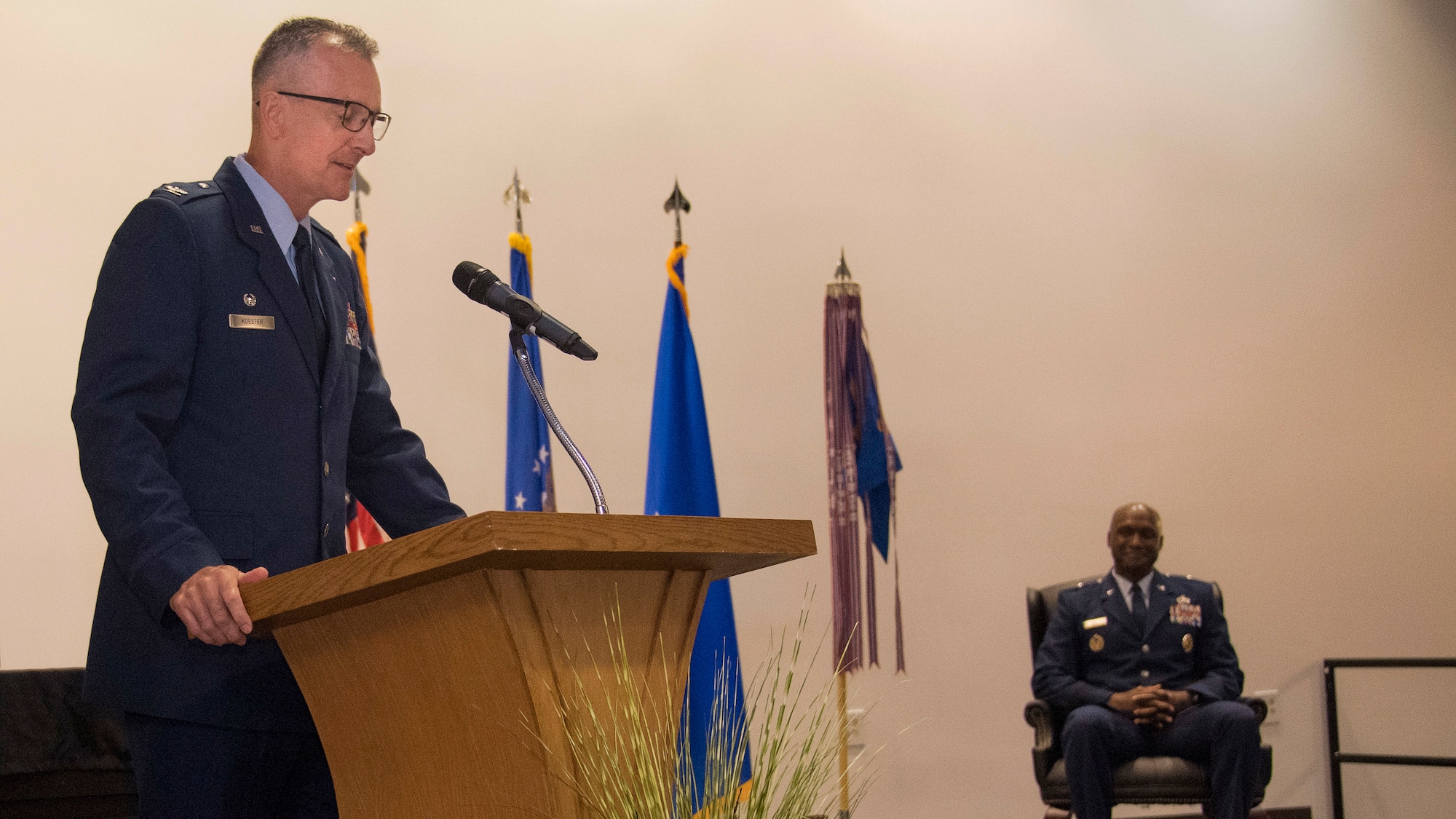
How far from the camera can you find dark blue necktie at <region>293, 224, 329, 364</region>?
1.47 m

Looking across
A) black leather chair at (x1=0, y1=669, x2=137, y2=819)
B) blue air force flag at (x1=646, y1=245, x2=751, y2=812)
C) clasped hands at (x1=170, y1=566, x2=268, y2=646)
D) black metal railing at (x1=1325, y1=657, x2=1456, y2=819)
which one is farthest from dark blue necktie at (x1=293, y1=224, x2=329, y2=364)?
black metal railing at (x1=1325, y1=657, x2=1456, y2=819)

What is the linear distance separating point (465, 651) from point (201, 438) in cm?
43

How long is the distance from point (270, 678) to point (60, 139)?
3234mm

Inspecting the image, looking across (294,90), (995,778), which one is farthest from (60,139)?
(995,778)

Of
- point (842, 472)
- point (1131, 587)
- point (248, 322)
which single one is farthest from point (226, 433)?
point (1131, 587)

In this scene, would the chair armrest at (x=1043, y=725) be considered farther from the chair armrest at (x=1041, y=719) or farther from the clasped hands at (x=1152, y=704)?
the clasped hands at (x=1152, y=704)

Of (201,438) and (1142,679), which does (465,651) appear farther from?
(1142,679)

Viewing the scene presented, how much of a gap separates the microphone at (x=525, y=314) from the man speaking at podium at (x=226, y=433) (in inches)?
7.7

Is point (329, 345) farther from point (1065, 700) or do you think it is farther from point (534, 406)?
point (1065, 700)

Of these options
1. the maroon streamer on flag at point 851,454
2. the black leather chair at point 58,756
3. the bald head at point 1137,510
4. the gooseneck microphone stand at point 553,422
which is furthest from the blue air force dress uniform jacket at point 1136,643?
the gooseneck microphone stand at point 553,422

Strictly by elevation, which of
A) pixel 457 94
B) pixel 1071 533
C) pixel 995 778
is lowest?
pixel 995 778

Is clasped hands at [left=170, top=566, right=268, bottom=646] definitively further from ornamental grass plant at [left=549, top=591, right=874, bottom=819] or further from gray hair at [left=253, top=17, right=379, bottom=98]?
gray hair at [left=253, top=17, right=379, bottom=98]

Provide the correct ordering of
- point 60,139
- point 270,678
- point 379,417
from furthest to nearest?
point 60,139
point 379,417
point 270,678

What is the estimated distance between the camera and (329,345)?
146cm
